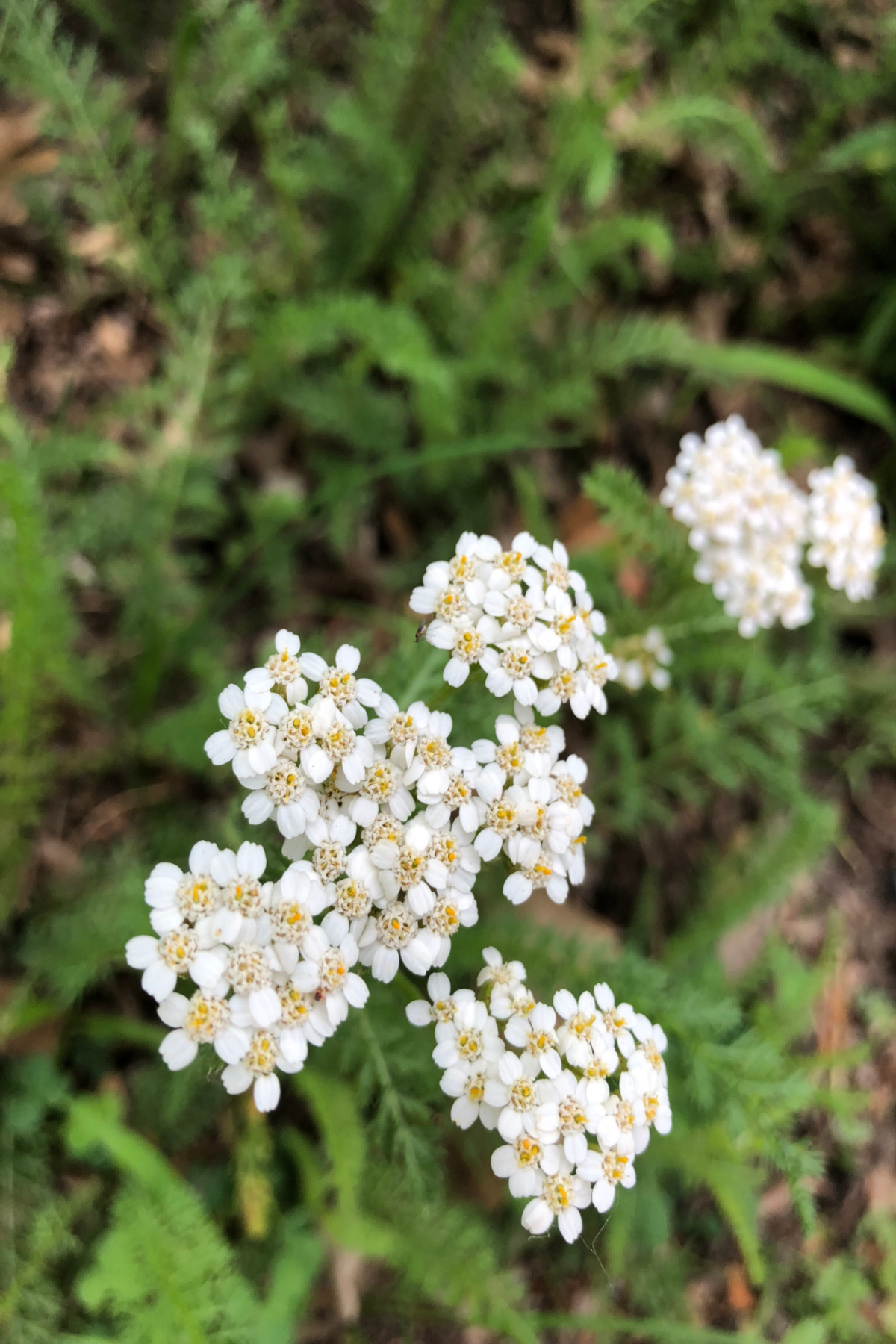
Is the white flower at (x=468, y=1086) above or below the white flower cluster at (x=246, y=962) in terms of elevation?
below

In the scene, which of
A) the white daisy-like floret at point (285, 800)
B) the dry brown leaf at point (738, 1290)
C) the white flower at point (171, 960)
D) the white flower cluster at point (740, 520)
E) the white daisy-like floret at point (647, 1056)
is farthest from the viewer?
the dry brown leaf at point (738, 1290)

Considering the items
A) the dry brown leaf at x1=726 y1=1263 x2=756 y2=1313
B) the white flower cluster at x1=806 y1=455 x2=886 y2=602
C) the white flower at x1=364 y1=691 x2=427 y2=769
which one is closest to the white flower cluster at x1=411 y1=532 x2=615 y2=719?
the white flower at x1=364 y1=691 x2=427 y2=769

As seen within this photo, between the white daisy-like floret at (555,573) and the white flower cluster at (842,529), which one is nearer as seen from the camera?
the white daisy-like floret at (555,573)

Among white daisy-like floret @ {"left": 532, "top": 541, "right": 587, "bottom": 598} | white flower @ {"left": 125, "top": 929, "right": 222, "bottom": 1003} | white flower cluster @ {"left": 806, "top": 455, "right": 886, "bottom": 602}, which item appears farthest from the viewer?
white flower cluster @ {"left": 806, "top": 455, "right": 886, "bottom": 602}

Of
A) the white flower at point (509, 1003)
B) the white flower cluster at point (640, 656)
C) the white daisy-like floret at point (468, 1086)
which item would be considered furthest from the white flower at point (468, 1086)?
the white flower cluster at point (640, 656)

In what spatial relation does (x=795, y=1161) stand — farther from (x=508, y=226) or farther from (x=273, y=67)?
(x=273, y=67)

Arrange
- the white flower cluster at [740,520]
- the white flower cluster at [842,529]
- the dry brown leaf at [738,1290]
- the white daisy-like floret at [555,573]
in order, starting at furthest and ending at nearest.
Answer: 1. the dry brown leaf at [738,1290]
2. the white flower cluster at [842,529]
3. the white flower cluster at [740,520]
4. the white daisy-like floret at [555,573]

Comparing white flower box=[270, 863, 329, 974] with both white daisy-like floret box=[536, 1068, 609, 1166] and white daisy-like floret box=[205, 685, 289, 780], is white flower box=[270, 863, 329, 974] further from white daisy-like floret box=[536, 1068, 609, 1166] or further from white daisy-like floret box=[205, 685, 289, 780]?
white daisy-like floret box=[536, 1068, 609, 1166]

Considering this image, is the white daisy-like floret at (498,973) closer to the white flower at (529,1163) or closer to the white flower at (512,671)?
the white flower at (529,1163)
